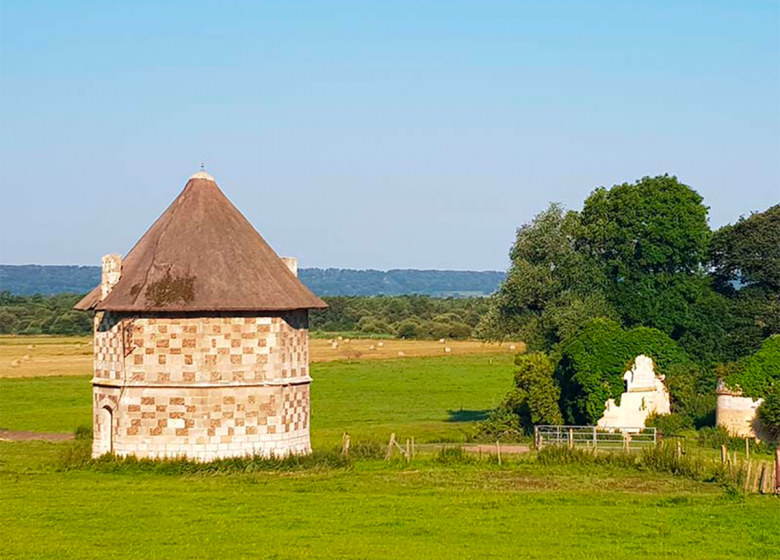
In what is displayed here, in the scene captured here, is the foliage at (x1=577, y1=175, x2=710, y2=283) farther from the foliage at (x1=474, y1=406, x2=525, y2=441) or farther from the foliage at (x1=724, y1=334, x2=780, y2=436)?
the foliage at (x1=474, y1=406, x2=525, y2=441)

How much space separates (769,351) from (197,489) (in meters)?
25.8

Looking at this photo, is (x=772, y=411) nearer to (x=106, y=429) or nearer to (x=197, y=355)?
(x=197, y=355)

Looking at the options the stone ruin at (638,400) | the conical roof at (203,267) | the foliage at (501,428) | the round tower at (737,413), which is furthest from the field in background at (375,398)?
the round tower at (737,413)

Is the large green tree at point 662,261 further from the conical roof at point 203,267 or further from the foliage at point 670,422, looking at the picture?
the conical roof at point 203,267

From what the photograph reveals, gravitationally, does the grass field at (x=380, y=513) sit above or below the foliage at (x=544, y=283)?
below

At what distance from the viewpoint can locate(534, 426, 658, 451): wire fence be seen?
153 feet

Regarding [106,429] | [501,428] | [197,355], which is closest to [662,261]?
[501,428]

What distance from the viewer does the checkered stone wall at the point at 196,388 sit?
40.6 meters

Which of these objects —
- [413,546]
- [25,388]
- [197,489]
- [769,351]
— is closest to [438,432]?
[769,351]

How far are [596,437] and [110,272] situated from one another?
64.0ft

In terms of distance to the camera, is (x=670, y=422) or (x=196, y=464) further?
(x=670, y=422)

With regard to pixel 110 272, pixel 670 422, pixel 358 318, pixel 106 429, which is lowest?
pixel 670 422

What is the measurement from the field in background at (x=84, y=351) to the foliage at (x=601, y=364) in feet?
146

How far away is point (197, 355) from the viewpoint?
40750 millimetres
